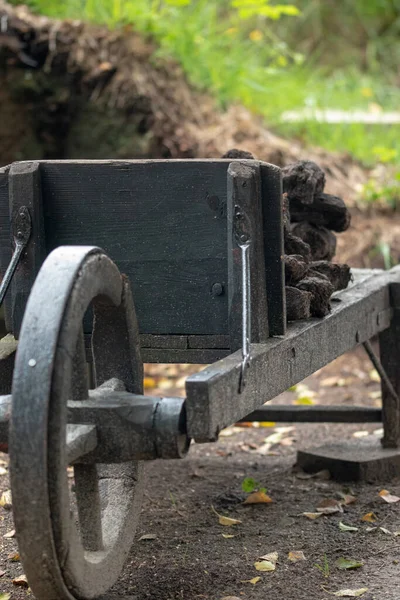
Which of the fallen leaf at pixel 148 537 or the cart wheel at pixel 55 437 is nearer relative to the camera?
the cart wheel at pixel 55 437

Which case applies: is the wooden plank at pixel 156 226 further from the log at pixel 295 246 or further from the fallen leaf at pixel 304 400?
the fallen leaf at pixel 304 400

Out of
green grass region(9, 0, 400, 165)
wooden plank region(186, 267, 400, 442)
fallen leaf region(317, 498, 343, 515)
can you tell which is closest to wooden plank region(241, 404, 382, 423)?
wooden plank region(186, 267, 400, 442)

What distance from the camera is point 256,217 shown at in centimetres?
251

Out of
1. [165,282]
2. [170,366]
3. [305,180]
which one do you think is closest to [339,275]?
[305,180]

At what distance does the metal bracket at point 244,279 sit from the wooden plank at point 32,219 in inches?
20.6

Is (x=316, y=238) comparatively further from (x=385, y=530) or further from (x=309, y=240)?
(x=385, y=530)

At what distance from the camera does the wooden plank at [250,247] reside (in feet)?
8.08

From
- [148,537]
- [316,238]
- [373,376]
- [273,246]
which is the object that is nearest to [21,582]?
[148,537]

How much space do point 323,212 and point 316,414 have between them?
2.89 feet

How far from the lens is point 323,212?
341 cm

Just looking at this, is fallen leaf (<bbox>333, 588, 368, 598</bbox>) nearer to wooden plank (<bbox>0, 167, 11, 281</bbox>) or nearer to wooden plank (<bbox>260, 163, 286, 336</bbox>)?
A: wooden plank (<bbox>260, 163, 286, 336</bbox>)

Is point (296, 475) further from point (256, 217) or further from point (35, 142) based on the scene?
point (35, 142)

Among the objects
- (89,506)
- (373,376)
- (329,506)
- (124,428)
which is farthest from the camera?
(373,376)


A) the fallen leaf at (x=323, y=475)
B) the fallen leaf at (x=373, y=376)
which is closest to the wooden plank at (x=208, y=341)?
the fallen leaf at (x=323, y=475)
